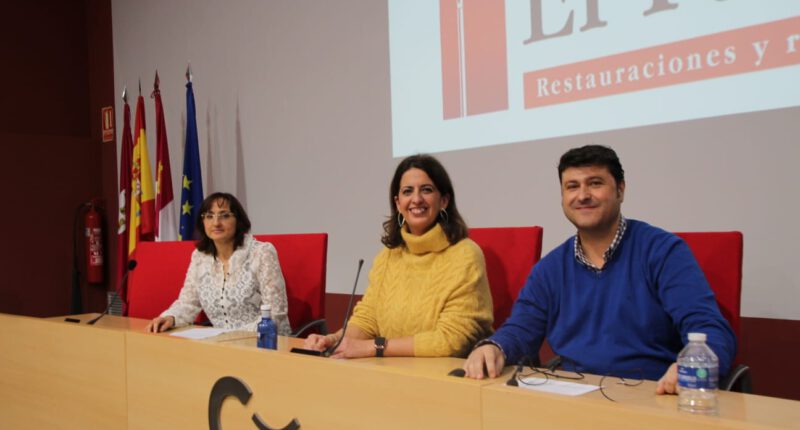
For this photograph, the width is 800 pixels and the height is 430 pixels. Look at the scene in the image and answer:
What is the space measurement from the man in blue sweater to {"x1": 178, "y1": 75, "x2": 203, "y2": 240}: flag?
3051mm

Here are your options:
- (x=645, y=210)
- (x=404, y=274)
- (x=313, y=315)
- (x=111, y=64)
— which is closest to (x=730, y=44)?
(x=645, y=210)

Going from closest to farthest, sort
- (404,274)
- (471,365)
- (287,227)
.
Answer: (471,365) → (404,274) → (287,227)

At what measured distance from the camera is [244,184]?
4383 millimetres

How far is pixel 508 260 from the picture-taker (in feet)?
7.36

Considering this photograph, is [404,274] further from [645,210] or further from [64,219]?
[64,219]

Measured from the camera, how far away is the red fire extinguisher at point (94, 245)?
17.5ft

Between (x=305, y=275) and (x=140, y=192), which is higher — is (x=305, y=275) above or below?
below

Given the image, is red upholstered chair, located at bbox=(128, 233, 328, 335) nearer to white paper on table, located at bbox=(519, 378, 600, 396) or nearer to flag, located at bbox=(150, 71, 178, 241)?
flag, located at bbox=(150, 71, 178, 241)

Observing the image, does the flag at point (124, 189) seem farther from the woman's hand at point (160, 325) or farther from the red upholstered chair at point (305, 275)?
the woman's hand at point (160, 325)

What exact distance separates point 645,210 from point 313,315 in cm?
137

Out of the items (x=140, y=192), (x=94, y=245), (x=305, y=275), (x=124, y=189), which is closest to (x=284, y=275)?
(x=305, y=275)

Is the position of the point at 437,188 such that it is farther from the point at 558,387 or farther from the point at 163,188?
the point at 163,188

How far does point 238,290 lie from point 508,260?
112 centimetres

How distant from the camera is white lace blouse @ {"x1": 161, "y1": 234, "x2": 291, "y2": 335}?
104 inches
